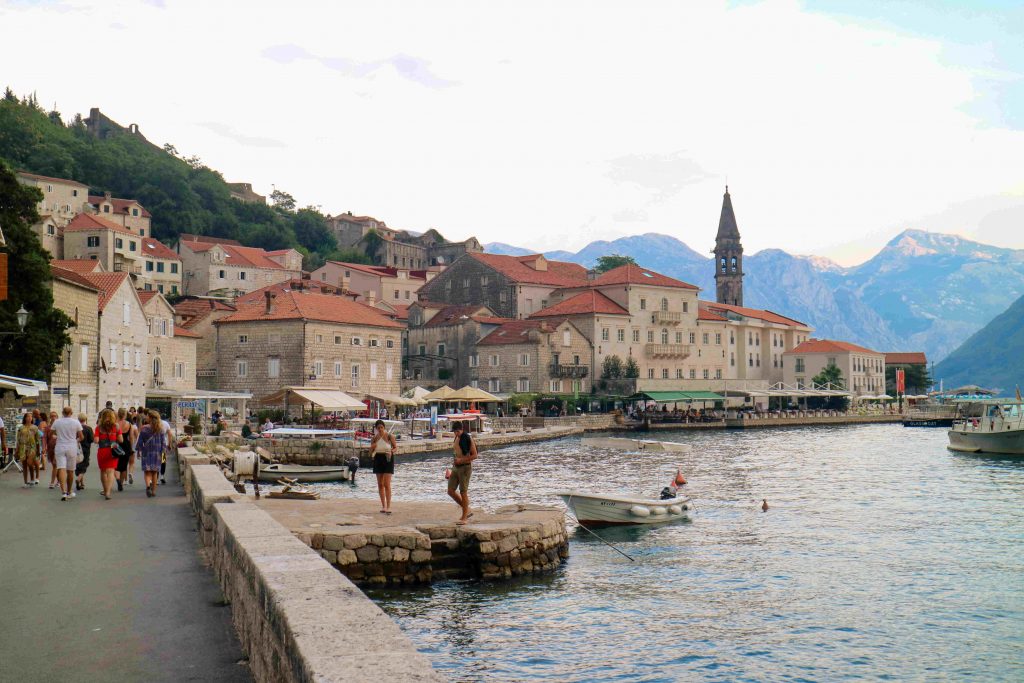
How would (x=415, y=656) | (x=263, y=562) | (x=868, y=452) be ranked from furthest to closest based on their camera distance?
(x=868, y=452)
(x=263, y=562)
(x=415, y=656)

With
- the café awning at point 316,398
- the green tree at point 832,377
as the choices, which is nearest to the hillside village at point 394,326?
the green tree at point 832,377

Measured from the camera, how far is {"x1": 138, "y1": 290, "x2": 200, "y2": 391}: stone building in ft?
184

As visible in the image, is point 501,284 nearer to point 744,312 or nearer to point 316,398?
point 744,312

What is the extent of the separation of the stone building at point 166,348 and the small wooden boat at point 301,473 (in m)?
19.7

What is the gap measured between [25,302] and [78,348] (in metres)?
10.6

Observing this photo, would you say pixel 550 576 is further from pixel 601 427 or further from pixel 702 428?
pixel 702 428

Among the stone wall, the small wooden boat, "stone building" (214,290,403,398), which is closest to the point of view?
the stone wall

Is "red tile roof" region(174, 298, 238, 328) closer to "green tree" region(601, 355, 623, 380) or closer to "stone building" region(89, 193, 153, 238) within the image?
"green tree" region(601, 355, 623, 380)

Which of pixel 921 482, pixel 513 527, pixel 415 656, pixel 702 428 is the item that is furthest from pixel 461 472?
pixel 702 428

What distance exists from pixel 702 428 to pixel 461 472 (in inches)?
2695

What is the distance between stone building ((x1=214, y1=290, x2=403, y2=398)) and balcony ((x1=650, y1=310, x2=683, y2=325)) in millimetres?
31373

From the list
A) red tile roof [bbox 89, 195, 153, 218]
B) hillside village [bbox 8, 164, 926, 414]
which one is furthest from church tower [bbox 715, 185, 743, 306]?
red tile roof [bbox 89, 195, 153, 218]

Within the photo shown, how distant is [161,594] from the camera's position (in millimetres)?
9633

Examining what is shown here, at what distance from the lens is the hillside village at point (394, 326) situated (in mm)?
50562
